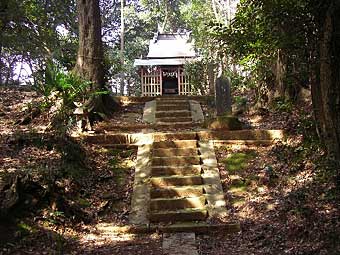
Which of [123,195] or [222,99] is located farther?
[222,99]

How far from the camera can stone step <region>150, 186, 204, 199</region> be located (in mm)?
6703

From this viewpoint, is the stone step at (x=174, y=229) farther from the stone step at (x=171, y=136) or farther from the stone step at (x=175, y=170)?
the stone step at (x=171, y=136)

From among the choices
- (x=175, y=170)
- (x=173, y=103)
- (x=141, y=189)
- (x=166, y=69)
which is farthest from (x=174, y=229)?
(x=166, y=69)

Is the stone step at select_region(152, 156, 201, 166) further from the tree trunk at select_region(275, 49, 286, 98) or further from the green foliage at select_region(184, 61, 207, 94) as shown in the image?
the green foliage at select_region(184, 61, 207, 94)

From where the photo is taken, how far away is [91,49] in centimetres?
1027

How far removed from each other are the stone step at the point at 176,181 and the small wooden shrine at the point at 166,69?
13.0 m

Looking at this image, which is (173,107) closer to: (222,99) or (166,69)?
(222,99)

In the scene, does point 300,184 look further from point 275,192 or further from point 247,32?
point 247,32

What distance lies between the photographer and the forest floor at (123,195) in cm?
493

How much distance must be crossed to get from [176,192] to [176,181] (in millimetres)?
342

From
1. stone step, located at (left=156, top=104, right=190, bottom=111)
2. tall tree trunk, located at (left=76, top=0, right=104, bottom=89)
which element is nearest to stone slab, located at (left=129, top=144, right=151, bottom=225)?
tall tree trunk, located at (left=76, top=0, right=104, bottom=89)

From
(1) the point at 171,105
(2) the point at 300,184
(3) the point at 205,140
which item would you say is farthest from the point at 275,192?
(1) the point at 171,105

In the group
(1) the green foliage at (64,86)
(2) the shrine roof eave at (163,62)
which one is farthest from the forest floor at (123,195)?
(2) the shrine roof eave at (163,62)

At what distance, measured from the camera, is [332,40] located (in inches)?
236
